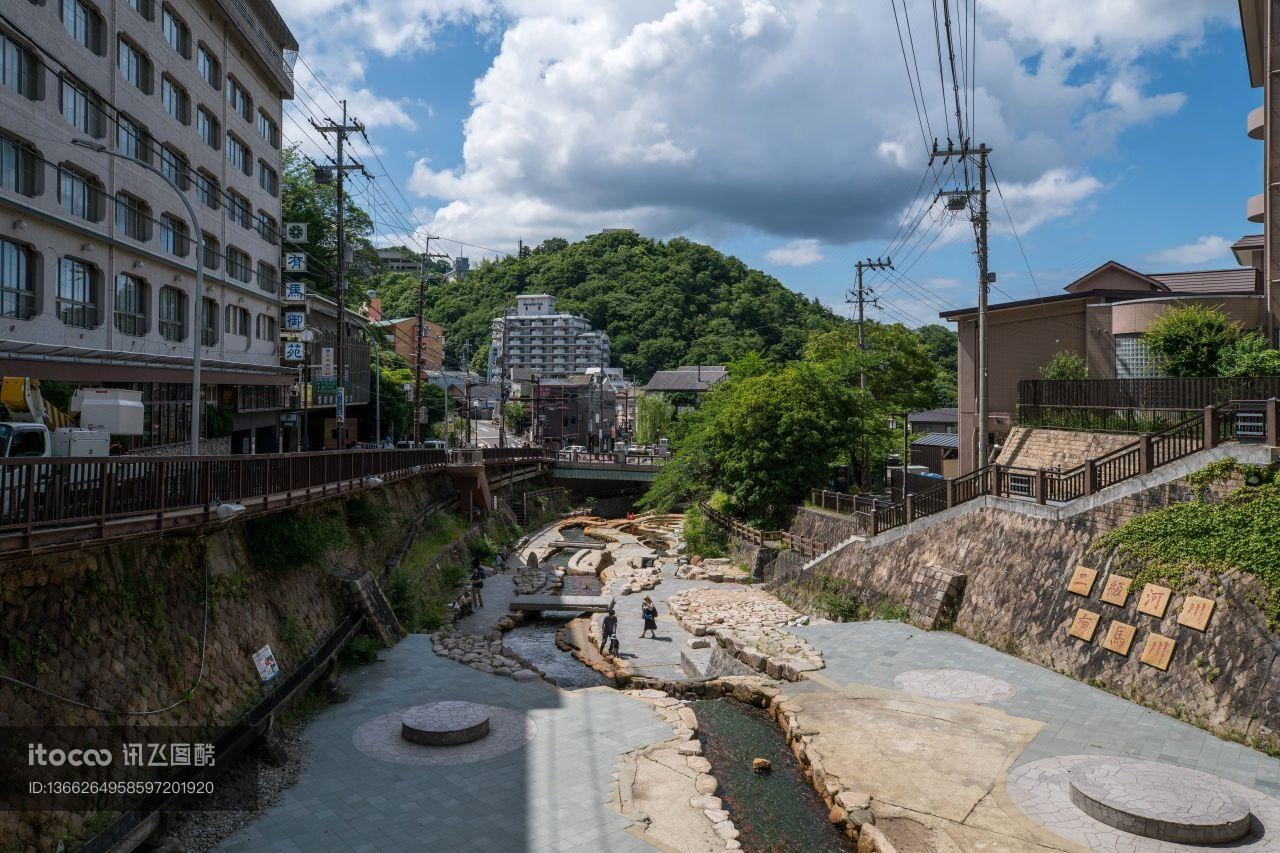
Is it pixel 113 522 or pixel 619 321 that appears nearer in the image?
pixel 113 522

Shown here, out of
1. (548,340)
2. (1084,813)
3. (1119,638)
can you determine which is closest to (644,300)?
(548,340)

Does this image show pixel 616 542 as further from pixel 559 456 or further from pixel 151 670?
→ pixel 151 670

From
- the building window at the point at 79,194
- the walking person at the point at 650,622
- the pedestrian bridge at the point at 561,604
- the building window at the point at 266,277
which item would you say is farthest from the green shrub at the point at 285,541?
the building window at the point at 266,277

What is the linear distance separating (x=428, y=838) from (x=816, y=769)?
21.8 feet

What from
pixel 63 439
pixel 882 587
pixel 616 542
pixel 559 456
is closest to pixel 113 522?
pixel 63 439

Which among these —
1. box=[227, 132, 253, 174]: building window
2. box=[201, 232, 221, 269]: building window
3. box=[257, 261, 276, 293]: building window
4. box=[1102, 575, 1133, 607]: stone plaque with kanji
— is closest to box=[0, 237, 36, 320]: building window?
box=[201, 232, 221, 269]: building window

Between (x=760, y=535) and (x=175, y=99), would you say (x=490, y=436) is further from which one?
(x=175, y=99)

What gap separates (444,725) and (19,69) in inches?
836

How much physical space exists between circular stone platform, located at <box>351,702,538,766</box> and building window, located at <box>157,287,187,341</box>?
21.8 meters

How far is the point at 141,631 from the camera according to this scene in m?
12.2

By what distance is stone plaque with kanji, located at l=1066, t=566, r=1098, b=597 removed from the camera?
17000 millimetres

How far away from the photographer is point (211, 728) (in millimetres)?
12773

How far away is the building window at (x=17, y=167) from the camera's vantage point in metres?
19.9

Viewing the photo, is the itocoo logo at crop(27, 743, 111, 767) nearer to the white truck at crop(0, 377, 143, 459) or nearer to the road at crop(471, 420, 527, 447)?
the white truck at crop(0, 377, 143, 459)
